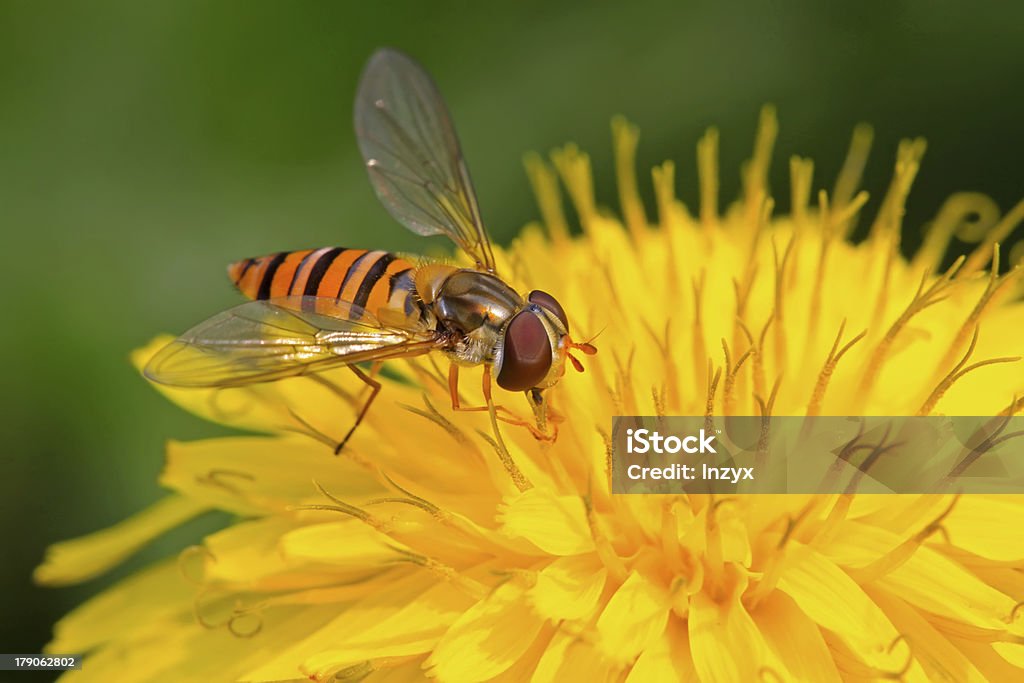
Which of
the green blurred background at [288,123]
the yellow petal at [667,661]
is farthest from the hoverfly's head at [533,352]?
the green blurred background at [288,123]

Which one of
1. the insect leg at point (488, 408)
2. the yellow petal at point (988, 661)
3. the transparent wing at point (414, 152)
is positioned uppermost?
the transparent wing at point (414, 152)

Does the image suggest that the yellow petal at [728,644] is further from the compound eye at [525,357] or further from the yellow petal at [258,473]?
the yellow petal at [258,473]

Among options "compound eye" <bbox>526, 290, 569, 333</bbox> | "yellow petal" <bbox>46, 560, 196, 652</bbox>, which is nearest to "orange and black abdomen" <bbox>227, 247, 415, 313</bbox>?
"compound eye" <bbox>526, 290, 569, 333</bbox>

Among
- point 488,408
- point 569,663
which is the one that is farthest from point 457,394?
point 569,663

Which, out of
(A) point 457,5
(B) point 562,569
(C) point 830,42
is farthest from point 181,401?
(C) point 830,42

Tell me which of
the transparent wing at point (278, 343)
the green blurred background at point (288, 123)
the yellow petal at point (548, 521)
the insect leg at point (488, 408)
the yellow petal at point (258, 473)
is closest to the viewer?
the yellow petal at point (548, 521)

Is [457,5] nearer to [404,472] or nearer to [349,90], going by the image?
[349,90]

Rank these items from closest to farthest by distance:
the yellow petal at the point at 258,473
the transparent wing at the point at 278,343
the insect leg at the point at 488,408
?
the transparent wing at the point at 278,343 → the insect leg at the point at 488,408 → the yellow petal at the point at 258,473

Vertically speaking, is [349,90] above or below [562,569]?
above
